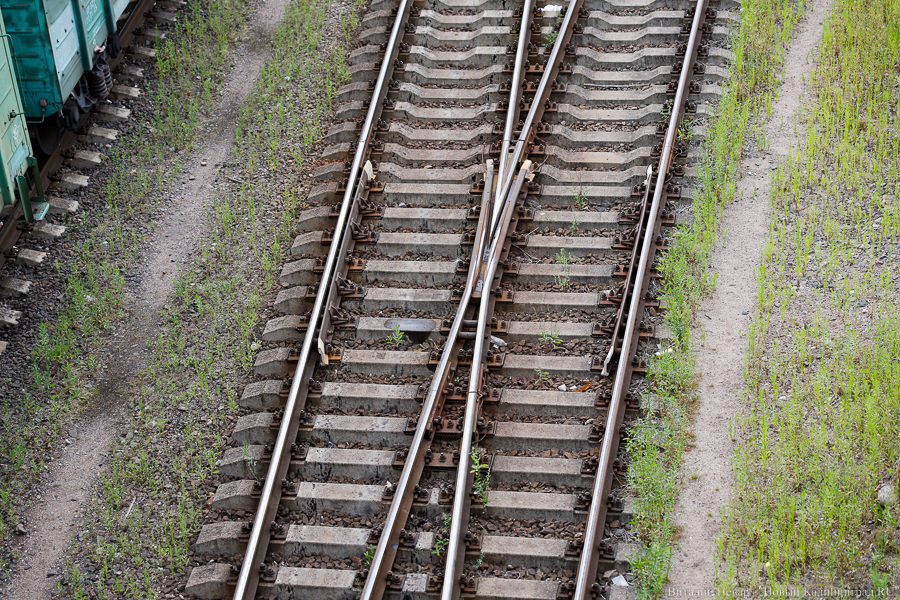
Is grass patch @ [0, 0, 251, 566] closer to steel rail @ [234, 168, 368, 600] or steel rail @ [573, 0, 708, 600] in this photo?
steel rail @ [234, 168, 368, 600]

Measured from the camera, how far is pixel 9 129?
1051 centimetres

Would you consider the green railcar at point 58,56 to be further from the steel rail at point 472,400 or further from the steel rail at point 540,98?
the steel rail at point 472,400

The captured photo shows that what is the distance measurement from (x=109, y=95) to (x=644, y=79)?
5.92 m

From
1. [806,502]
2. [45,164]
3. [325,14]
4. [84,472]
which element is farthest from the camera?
[325,14]

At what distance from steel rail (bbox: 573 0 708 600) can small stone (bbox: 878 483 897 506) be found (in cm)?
187

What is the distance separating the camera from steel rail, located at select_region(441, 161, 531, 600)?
26.7ft

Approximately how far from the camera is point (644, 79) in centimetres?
1233

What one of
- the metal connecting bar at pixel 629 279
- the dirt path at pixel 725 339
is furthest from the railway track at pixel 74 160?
the dirt path at pixel 725 339

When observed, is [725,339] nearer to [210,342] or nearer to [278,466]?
[278,466]

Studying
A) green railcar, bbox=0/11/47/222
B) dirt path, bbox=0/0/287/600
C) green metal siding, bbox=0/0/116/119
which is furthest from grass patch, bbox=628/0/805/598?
green metal siding, bbox=0/0/116/119

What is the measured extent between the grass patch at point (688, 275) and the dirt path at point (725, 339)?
3.8 inches

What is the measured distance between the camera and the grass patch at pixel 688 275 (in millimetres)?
8352

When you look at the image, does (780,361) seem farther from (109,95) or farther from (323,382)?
(109,95)

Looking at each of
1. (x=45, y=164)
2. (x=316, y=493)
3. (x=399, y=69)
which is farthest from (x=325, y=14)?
(x=316, y=493)
